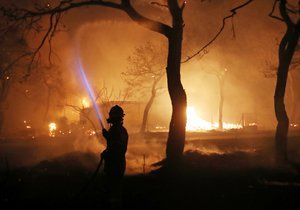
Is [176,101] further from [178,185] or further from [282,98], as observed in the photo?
[282,98]

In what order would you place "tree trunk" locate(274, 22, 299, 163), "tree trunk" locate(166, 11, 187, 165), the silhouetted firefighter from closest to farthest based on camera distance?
the silhouetted firefighter < "tree trunk" locate(166, 11, 187, 165) < "tree trunk" locate(274, 22, 299, 163)

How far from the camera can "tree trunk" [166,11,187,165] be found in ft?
47.8

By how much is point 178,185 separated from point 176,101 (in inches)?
133

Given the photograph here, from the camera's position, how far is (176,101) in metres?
14.6

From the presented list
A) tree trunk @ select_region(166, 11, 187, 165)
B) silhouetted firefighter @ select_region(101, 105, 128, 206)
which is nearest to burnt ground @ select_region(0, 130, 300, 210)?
silhouetted firefighter @ select_region(101, 105, 128, 206)

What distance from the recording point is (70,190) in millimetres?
11516

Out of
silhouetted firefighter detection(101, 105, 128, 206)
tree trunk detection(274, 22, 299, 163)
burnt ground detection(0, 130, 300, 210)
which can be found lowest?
burnt ground detection(0, 130, 300, 210)

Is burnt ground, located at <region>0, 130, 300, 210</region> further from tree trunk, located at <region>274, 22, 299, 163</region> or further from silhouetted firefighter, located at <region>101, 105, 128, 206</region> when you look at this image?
tree trunk, located at <region>274, 22, 299, 163</region>

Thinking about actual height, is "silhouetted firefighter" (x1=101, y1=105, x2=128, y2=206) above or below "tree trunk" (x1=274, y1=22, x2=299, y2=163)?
below

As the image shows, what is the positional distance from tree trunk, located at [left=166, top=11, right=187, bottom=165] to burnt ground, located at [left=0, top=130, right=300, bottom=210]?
0.72 m

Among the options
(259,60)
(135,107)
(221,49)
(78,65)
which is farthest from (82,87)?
(259,60)

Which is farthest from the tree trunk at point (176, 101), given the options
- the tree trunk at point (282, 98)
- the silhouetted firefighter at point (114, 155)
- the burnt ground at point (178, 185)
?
the silhouetted firefighter at point (114, 155)

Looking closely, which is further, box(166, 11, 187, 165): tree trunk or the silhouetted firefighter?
box(166, 11, 187, 165): tree trunk

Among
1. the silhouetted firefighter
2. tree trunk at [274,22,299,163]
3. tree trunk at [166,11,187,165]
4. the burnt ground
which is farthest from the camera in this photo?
tree trunk at [274,22,299,163]
